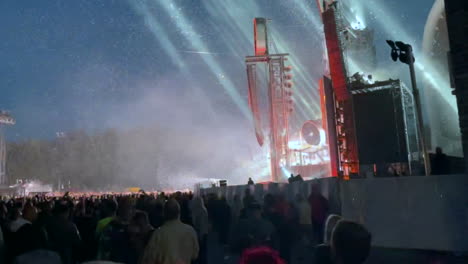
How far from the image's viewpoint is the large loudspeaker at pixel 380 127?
2352 cm

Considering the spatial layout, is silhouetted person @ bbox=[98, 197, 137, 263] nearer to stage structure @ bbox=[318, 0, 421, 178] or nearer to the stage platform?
the stage platform

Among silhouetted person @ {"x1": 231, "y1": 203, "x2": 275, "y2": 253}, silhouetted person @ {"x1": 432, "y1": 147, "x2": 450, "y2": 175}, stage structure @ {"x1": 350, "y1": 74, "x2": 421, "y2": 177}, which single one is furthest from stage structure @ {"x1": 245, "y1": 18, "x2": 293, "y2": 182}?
silhouetted person @ {"x1": 231, "y1": 203, "x2": 275, "y2": 253}

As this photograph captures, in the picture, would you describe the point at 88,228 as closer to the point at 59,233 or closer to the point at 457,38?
the point at 59,233

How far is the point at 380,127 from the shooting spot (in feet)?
79.7

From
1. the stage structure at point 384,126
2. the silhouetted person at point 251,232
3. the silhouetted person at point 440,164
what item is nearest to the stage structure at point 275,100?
the stage structure at point 384,126

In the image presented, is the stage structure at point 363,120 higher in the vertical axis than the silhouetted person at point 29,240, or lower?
higher

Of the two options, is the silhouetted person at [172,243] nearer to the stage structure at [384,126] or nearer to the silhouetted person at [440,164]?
the silhouetted person at [440,164]

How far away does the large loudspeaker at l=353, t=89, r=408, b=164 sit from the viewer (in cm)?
2352

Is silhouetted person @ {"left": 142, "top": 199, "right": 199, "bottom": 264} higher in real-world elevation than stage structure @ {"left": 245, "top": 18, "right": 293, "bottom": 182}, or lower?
lower

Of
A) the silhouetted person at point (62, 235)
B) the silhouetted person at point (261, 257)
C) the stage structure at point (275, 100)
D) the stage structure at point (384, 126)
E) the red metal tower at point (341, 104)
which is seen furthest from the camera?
the stage structure at point (275, 100)

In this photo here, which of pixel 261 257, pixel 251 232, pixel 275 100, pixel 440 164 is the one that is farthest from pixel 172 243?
pixel 275 100

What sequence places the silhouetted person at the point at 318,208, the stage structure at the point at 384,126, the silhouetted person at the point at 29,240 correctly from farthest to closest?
the stage structure at the point at 384,126
the silhouetted person at the point at 318,208
the silhouetted person at the point at 29,240

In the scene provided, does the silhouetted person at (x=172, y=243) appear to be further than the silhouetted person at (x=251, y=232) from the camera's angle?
No

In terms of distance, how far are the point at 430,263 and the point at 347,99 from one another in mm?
14759
